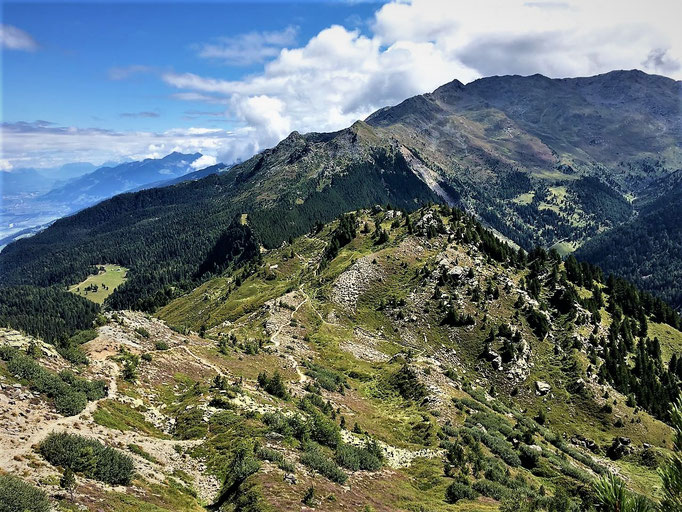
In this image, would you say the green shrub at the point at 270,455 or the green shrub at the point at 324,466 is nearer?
the green shrub at the point at 270,455

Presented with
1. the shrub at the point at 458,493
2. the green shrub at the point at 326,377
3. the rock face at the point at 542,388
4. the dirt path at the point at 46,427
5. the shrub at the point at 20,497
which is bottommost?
the rock face at the point at 542,388

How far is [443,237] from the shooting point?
136 m

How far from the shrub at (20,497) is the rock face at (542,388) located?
288 feet

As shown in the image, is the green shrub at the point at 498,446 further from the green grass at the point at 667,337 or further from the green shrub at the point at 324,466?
the green grass at the point at 667,337

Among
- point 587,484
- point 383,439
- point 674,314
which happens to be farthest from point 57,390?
point 674,314

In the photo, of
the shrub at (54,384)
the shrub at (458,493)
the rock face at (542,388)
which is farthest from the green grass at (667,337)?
the shrub at (54,384)

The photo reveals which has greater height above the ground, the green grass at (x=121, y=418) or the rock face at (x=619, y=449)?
the green grass at (x=121, y=418)

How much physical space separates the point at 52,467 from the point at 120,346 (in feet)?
89.8

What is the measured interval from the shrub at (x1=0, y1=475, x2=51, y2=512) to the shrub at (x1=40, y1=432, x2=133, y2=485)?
4901 mm

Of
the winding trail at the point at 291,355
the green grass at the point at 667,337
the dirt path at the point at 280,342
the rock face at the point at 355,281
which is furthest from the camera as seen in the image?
the rock face at the point at 355,281

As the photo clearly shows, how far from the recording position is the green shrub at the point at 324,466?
33594 millimetres

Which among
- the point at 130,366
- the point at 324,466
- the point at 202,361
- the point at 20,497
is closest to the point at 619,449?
the point at 324,466

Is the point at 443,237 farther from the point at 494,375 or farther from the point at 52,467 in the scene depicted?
→ the point at 52,467

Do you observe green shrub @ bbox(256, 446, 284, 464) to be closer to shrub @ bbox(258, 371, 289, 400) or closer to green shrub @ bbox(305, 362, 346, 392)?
shrub @ bbox(258, 371, 289, 400)
